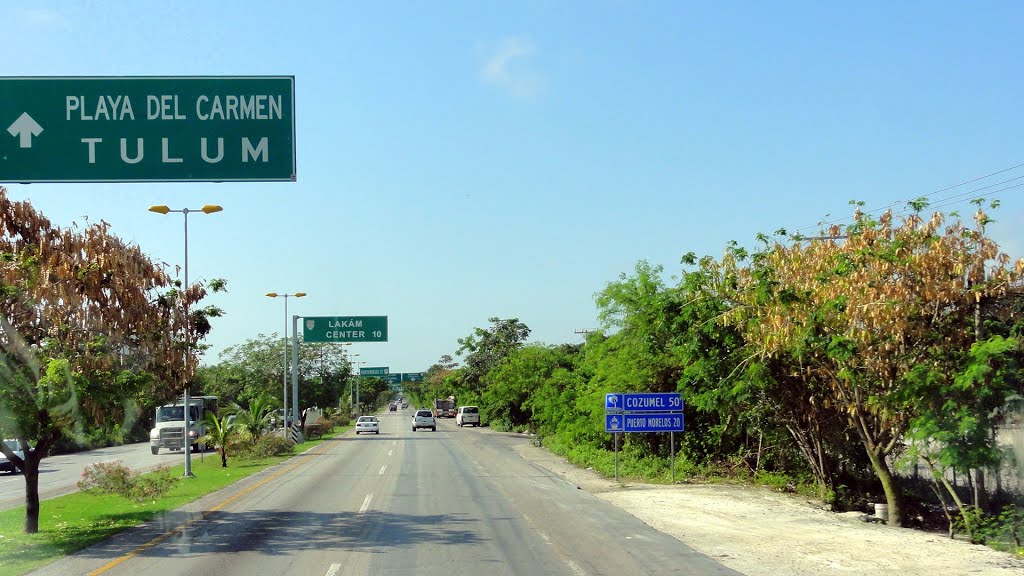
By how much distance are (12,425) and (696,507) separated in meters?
13.1

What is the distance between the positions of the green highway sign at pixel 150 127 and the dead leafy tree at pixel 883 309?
10.3 m

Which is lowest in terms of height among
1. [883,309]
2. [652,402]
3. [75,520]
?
[75,520]

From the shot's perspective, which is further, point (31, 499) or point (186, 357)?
point (186, 357)

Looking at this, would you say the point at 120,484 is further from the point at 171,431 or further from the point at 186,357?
the point at 171,431

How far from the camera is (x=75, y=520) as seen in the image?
17719 millimetres

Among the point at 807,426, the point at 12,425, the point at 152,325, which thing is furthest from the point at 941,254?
the point at 12,425

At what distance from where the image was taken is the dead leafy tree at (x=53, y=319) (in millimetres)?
14781

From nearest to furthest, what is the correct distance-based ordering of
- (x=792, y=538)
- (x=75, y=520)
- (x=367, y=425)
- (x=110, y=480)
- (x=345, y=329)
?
(x=792, y=538)
(x=75, y=520)
(x=110, y=480)
(x=345, y=329)
(x=367, y=425)

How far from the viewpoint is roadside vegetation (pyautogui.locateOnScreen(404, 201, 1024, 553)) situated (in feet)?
47.6

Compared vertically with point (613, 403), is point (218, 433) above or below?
below

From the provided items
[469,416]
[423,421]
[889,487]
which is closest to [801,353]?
[889,487]

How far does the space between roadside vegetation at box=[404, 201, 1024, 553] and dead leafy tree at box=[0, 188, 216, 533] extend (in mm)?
12195

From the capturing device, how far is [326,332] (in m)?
51.4

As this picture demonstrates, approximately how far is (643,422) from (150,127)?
16.8 m
